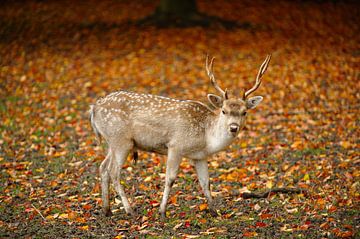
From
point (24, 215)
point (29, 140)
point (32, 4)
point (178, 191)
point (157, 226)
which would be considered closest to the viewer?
point (157, 226)

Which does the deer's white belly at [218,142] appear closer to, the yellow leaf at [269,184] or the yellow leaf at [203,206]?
the yellow leaf at [203,206]

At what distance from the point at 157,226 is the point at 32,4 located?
726 inches

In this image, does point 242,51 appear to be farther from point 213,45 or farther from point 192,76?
point 192,76

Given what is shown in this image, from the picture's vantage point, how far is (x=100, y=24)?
795 inches

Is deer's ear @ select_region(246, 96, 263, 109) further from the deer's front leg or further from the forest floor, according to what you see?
the forest floor

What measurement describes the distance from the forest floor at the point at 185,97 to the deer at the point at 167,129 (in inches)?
21.4

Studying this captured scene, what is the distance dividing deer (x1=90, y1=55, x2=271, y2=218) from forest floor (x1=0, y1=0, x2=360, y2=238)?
0.54 meters

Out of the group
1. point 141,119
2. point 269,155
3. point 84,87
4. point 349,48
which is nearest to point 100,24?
point 84,87

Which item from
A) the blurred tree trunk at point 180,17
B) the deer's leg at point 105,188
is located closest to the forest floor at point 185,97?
the deer's leg at point 105,188

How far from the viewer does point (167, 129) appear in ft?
23.4

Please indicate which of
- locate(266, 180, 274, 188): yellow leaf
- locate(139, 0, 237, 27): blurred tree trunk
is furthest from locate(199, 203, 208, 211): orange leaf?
locate(139, 0, 237, 27): blurred tree trunk

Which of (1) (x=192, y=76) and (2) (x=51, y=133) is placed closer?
(2) (x=51, y=133)

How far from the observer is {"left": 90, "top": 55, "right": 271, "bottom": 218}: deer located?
7.03 meters

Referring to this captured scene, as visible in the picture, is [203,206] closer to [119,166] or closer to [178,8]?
[119,166]
